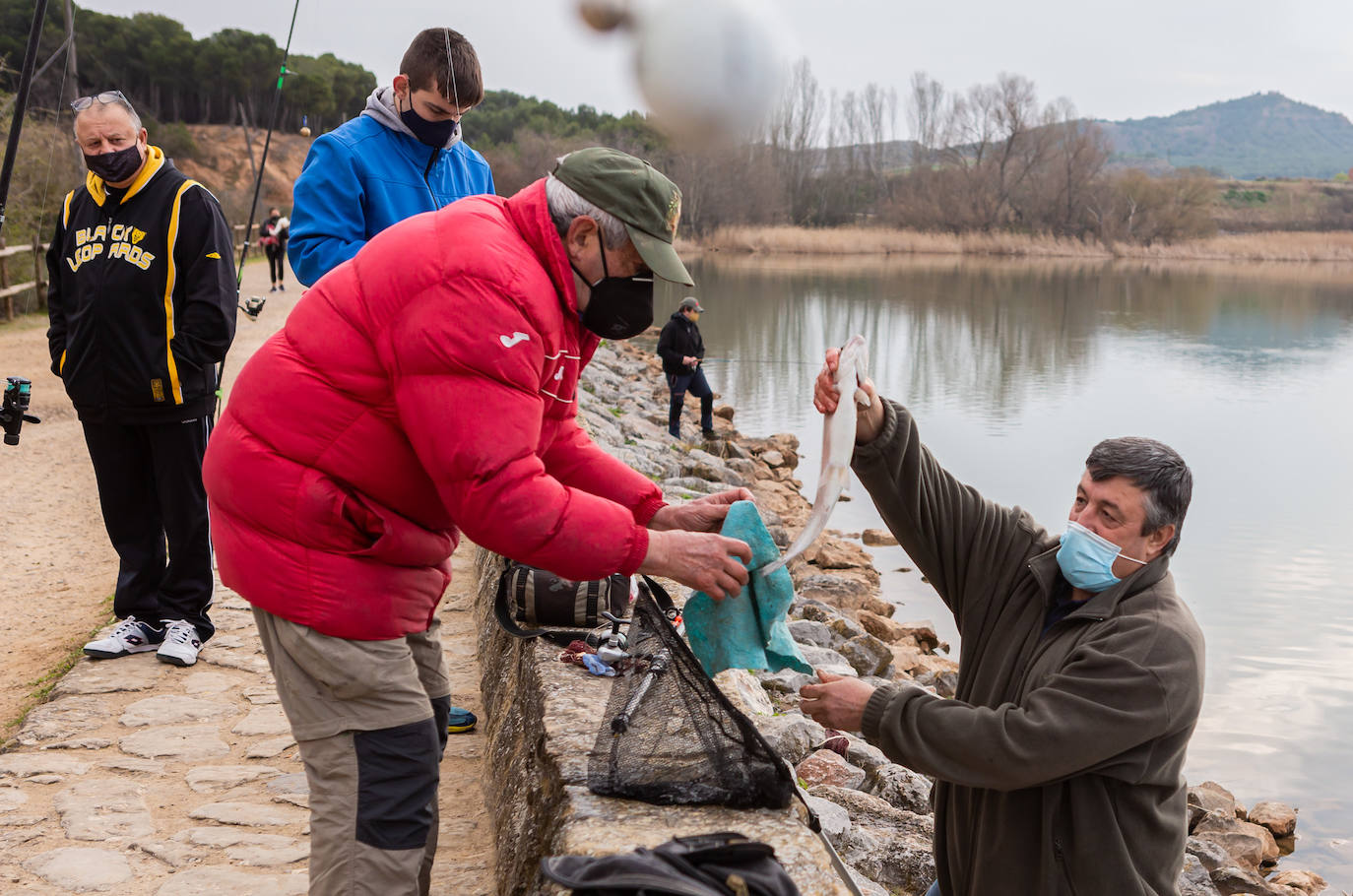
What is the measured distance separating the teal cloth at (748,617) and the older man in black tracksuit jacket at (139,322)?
2789 mm

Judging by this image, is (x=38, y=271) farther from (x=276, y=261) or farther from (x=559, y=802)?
(x=559, y=802)

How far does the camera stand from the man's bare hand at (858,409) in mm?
2959

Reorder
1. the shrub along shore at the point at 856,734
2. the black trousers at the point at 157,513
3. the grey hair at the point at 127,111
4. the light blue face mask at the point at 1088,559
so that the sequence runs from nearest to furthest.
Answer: the light blue face mask at the point at 1088,559 → the shrub along shore at the point at 856,734 → the grey hair at the point at 127,111 → the black trousers at the point at 157,513

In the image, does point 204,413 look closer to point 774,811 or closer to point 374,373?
point 374,373


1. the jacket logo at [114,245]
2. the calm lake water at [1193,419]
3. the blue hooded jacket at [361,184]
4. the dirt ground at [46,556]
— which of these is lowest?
the calm lake water at [1193,419]

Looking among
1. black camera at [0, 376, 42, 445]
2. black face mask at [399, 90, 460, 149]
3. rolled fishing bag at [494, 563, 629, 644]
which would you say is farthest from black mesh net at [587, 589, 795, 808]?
black camera at [0, 376, 42, 445]

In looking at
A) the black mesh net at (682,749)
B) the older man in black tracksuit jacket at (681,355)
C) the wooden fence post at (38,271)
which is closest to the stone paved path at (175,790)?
the black mesh net at (682,749)

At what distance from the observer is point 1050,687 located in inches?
102

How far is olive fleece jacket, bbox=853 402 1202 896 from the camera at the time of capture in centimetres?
251

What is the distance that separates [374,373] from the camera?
2273 mm

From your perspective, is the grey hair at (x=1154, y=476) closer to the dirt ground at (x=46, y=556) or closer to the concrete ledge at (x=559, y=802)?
the concrete ledge at (x=559, y=802)

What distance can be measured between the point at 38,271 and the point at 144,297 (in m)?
14.3

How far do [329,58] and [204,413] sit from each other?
69.1ft

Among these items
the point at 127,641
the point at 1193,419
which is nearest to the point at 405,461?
the point at 127,641
